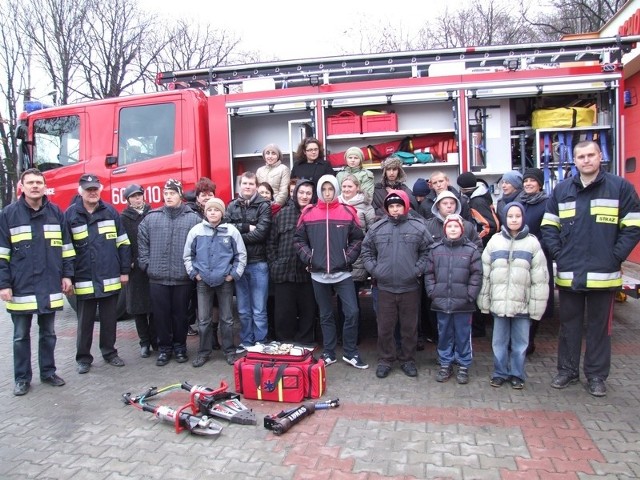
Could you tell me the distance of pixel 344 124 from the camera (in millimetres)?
6070

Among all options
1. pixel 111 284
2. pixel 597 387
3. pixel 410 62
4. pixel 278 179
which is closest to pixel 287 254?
pixel 278 179

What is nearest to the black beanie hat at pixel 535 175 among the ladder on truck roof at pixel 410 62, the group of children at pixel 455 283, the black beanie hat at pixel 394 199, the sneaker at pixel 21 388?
the group of children at pixel 455 283

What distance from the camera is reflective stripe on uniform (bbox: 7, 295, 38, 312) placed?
448cm

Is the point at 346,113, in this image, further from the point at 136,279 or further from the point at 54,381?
the point at 54,381

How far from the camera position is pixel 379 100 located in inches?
233

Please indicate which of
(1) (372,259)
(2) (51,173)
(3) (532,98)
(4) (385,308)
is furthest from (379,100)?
(2) (51,173)

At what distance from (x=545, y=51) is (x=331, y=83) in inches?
104

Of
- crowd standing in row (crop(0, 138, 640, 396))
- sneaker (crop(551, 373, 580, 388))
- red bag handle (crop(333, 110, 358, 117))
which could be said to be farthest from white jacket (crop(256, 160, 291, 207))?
sneaker (crop(551, 373, 580, 388))

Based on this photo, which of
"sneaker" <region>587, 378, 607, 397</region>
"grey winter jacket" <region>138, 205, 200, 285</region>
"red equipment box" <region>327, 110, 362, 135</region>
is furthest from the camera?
"red equipment box" <region>327, 110, 362, 135</region>

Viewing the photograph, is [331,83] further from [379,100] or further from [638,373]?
[638,373]

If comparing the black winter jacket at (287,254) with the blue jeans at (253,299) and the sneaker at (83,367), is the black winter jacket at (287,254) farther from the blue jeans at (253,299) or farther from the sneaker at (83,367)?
the sneaker at (83,367)

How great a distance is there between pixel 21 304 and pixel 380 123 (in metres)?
4.09

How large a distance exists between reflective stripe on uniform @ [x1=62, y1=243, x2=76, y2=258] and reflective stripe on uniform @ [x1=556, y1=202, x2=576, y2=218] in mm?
4325

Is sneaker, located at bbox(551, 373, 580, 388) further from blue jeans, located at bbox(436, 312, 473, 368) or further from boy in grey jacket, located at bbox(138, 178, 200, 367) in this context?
boy in grey jacket, located at bbox(138, 178, 200, 367)
